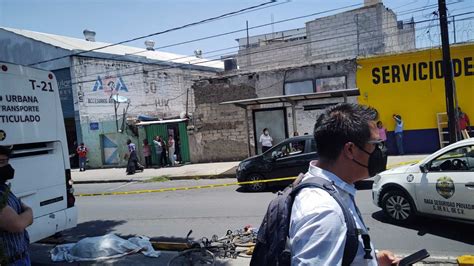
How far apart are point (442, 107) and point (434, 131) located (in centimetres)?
103

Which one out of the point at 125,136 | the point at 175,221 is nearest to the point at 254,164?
the point at 175,221

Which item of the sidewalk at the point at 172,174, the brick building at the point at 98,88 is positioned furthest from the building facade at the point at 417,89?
the brick building at the point at 98,88

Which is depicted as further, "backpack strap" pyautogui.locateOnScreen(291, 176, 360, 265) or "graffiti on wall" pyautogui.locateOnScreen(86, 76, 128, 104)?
"graffiti on wall" pyautogui.locateOnScreen(86, 76, 128, 104)

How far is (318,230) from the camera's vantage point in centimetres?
152

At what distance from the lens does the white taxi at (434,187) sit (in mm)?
5934

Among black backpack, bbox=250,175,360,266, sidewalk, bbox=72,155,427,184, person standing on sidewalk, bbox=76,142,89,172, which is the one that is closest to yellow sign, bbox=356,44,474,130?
sidewalk, bbox=72,155,427,184

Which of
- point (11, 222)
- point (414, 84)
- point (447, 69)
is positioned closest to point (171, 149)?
point (414, 84)

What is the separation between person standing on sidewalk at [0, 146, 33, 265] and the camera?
2961mm

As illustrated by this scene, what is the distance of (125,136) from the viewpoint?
2255cm

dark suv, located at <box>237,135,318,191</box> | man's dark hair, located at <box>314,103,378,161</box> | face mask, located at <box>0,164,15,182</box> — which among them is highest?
man's dark hair, located at <box>314,103,378,161</box>

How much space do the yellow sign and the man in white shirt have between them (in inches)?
625

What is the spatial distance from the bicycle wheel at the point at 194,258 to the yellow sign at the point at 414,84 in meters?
13.4

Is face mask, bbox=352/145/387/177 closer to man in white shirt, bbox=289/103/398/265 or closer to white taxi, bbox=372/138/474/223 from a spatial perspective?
man in white shirt, bbox=289/103/398/265

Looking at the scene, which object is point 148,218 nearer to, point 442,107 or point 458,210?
point 458,210
